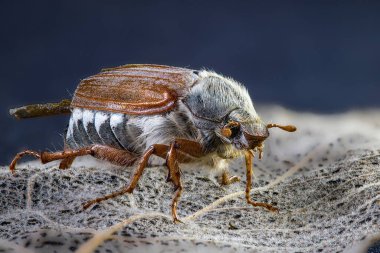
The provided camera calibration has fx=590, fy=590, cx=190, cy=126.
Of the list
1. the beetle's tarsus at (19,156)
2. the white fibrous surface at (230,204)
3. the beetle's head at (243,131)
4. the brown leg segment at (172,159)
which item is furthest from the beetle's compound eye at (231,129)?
the beetle's tarsus at (19,156)

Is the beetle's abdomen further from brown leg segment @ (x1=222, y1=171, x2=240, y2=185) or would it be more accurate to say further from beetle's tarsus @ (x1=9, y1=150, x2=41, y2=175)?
brown leg segment @ (x1=222, y1=171, x2=240, y2=185)

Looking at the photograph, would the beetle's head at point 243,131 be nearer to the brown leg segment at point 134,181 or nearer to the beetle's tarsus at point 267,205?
the beetle's tarsus at point 267,205

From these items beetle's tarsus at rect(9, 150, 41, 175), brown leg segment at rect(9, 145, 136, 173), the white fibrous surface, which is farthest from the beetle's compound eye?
beetle's tarsus at rect(9, 150, 41, 175)

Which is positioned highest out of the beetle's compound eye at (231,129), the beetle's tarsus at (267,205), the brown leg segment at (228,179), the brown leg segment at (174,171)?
the beetle's compound eye at (231,129)

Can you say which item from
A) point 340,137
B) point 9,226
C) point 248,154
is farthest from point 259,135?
point 9,226

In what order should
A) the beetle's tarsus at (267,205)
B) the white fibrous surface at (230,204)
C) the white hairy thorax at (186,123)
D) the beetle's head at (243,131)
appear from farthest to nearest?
the white hairy thorax at (186,123) → the beetle's head at (243,131) → the beetle's tarsus at (267,205) → the white fibrous surface at (230,204)

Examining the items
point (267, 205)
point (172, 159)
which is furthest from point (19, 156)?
point (267, 205)

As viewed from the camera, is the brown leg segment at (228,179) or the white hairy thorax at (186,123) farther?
the brown leg segment at (228,179)

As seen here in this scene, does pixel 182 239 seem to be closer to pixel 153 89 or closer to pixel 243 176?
pixel 153 89

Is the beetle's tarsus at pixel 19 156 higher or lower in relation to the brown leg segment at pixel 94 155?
lower
